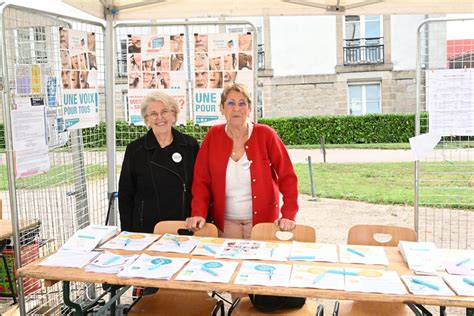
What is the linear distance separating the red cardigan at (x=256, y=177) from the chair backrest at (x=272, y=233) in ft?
0.41

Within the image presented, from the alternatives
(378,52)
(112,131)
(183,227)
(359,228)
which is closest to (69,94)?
(112,131)

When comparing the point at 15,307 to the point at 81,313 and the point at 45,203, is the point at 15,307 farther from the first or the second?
the point at 81,313

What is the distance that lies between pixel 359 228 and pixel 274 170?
657 millimetres

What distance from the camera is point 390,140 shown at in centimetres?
1581

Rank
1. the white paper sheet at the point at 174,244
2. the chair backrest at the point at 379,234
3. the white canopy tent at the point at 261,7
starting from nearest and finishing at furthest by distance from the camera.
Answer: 1. the white paper sheet at the point at 174,244
2. the chair backrest at the point at 379,234
3. the white canopy tent at the point at 261,7

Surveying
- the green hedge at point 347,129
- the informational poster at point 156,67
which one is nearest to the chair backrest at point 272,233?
the informational poster at point 156,67

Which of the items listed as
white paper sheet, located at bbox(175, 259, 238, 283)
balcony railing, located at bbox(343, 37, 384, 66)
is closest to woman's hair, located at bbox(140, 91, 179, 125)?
white paper sheet, located at bbox(175, 259, 238, 283)

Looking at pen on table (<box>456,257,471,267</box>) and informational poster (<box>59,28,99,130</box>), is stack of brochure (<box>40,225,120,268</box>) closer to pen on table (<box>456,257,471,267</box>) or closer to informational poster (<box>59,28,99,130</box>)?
A: informational poster (<box>59,28,99,130</box>)

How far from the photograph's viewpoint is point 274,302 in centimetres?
279

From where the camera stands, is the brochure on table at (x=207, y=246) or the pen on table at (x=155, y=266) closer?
the pen on table at (x=155, y=266)

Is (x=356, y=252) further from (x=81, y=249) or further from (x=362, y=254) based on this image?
(x=81, y=249)

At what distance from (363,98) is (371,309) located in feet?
52.1

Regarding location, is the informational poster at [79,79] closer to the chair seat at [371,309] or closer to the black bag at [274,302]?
the black bag at [274,302]

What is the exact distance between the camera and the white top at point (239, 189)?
3271 millimetres
